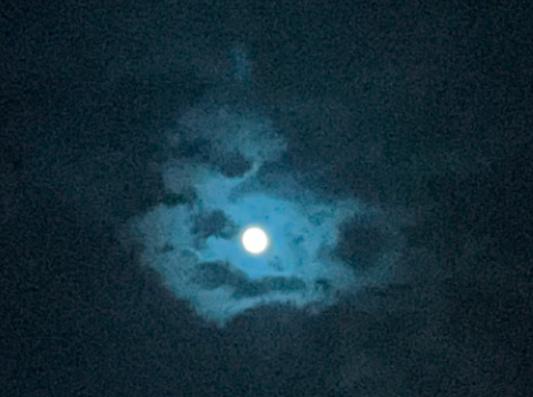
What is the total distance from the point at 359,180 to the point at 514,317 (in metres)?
1.09

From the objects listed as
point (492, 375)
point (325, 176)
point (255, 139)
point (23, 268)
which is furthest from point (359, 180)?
point (23, 268)

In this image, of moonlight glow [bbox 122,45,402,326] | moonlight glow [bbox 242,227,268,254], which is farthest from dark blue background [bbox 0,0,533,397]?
moonlight glow [bbox 242,227,268,254]

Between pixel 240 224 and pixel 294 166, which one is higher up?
pixel 294 166

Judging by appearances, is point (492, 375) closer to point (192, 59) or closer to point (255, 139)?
point (255, 139)

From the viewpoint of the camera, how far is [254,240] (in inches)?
101

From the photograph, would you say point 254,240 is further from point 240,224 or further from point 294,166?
point 294,166

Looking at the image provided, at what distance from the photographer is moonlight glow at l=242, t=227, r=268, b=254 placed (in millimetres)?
2559

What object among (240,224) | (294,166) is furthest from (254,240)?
(294,166)

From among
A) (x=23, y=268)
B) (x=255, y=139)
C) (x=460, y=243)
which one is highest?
(x=255, y=139)

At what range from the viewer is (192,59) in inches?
99.7

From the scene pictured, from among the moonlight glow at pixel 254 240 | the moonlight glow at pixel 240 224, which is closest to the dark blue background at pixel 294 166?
the moonlight glow at pixel 240 224

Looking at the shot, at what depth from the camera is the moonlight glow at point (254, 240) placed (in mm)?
2559

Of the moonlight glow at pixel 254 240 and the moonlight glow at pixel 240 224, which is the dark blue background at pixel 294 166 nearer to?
the moonlight glow at pixel 240 224

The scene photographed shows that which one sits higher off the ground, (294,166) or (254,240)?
(294,166)
